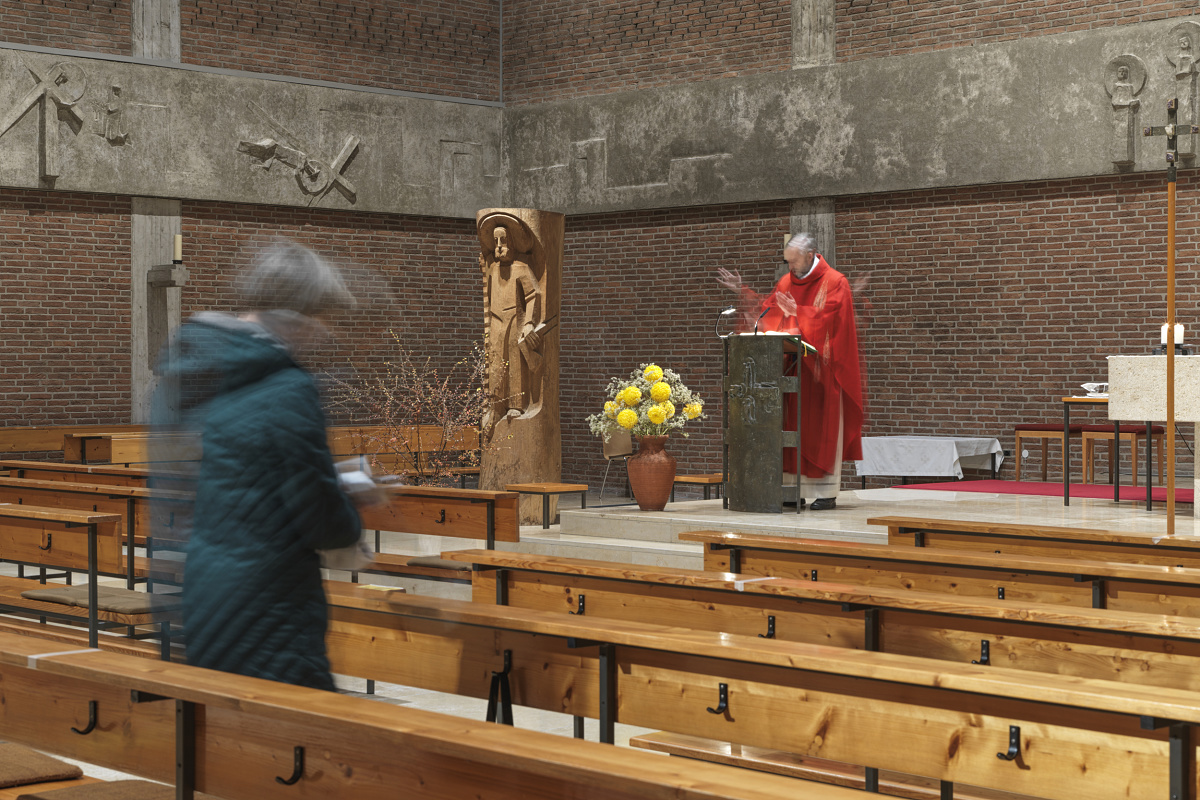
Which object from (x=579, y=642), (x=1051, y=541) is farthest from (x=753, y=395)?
(x=579, y=642)

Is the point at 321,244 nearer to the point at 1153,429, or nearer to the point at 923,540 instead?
the point at 1153,429

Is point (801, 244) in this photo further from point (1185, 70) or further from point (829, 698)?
point (829, 698)

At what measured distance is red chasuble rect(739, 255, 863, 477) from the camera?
862 cm

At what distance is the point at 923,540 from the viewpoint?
5570 millimetres

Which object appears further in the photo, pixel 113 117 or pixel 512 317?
pixel 113 117

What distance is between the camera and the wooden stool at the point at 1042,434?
35.2ft

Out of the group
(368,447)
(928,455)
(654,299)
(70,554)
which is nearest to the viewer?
(70,554)

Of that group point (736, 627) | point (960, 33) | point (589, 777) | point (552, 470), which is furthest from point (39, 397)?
point (589, 777)

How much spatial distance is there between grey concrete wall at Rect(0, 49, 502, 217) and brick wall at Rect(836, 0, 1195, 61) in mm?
4070

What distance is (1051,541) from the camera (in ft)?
17.9

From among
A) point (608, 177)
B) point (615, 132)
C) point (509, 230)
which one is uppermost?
point (615, 132)

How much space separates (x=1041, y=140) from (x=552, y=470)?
4.97m

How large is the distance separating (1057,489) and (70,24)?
9329 mm

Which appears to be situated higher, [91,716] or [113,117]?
[113,117]
